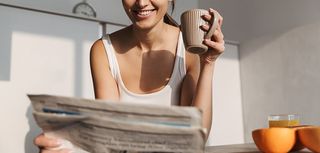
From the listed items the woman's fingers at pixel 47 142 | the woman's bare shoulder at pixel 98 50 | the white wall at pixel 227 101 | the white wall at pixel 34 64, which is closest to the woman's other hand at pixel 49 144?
the woman's fingers at pixel 47 142

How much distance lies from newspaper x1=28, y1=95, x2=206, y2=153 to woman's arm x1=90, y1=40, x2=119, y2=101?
1.48 ft

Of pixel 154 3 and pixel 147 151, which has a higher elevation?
pixel 154 3

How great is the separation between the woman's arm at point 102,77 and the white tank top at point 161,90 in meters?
0.02

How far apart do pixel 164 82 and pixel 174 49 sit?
3.9 inches

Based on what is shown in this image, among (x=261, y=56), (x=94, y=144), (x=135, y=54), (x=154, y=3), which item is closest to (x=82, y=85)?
(x=135, y=54)

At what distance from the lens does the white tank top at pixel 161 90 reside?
0.94 metres

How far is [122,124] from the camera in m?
0.40

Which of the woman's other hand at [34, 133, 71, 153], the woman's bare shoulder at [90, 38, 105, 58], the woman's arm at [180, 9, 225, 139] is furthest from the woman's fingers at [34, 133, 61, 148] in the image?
the woman's bare shoulder at [90, 38, 105, 58]

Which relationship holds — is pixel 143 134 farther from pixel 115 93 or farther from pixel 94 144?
pixel 115 93

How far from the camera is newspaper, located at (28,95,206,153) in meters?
0.39

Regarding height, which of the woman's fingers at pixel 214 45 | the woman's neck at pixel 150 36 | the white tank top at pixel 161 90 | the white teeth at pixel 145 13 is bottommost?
the white tank top at pixel 161 90

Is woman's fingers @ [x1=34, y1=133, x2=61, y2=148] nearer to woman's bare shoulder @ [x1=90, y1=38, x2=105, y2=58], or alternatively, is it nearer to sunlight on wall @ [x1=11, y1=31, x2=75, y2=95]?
woman's bare shoulder @ [x1=90, y1=38, x2=105, y2=58]

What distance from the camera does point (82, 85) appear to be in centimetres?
161

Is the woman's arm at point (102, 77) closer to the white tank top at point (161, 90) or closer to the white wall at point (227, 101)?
the white tank top at point (161, 90)
